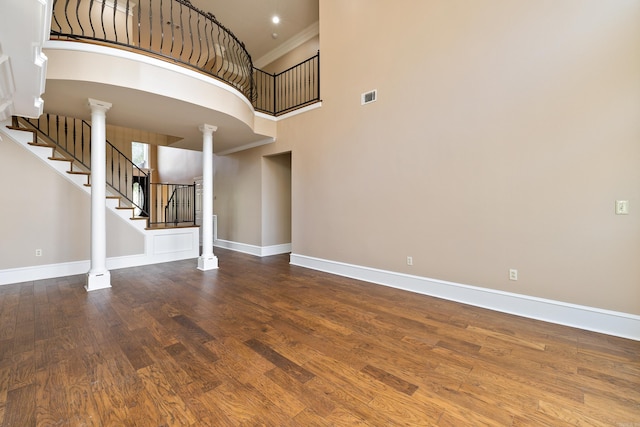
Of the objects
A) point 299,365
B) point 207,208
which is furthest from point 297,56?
point 299,365

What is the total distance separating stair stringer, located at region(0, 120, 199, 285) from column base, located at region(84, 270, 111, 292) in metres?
1.04

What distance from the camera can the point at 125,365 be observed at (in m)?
2.03

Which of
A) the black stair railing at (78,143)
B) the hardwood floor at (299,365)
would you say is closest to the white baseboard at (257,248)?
the black stair railing at (78,143)

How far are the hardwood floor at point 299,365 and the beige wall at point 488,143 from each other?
0.69m

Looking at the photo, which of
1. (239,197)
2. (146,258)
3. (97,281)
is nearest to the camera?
(97,281)

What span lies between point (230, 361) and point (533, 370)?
7.47 feet

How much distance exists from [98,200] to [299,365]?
3.85 meters

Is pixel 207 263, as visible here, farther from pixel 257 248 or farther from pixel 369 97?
pixel 369 97

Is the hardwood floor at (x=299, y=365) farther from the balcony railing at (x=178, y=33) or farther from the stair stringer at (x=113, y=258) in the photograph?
the balcony railing at (x=178, y=33)

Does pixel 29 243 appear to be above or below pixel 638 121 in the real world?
below

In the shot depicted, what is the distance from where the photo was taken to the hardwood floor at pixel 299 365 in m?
1.58

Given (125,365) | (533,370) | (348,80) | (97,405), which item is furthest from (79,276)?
(533,370)

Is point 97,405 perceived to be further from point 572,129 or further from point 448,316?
point 572,129

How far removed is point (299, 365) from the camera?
6.76 ft
